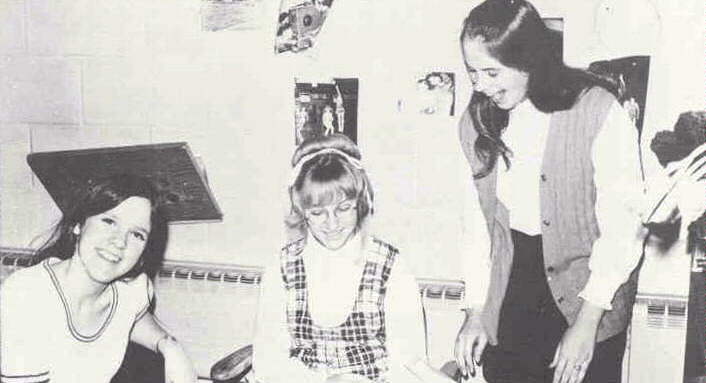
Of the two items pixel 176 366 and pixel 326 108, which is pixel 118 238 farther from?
pixel 326 108

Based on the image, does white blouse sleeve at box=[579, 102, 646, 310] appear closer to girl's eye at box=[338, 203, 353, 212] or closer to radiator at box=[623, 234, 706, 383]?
radiator at box=[623, 234, 706, 383]

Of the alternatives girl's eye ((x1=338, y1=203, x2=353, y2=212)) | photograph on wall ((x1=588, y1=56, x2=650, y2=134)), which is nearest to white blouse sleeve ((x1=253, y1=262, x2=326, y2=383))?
girl's eye ((x1=338, y1=203, x2=353, y2=212))

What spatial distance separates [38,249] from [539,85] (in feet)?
5.13

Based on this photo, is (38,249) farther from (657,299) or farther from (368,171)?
(657,299)

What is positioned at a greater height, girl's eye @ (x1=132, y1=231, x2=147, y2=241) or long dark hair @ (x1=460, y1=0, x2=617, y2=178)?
long dark hair @ (x1=460, y1=0, x2=617, y2=178)

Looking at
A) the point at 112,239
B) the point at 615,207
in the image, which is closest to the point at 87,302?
the point at 112,239

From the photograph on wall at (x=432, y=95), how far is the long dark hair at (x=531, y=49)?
82 mm

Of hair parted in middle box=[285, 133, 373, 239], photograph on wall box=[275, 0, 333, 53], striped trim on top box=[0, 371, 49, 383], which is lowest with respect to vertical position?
striped trim on top box=[0, 371, 49, 383]

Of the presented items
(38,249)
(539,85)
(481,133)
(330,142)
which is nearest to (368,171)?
(330,142)

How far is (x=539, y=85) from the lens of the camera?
1.74 m

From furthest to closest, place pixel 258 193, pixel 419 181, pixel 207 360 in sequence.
Answer: pixel 207 360 < pixel 258 193 < pixel 419 181

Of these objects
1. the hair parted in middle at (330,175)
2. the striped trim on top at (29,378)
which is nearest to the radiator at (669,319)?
the hair parted in middle at (330,175)

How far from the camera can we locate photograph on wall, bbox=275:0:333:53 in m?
1.86

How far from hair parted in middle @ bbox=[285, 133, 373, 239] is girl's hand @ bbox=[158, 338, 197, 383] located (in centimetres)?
49
